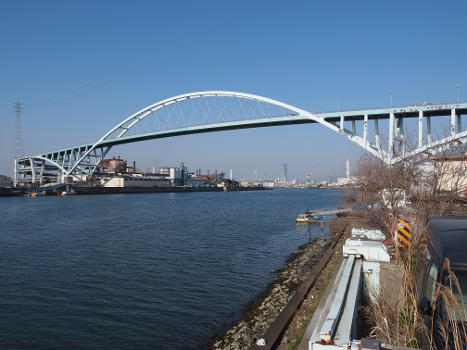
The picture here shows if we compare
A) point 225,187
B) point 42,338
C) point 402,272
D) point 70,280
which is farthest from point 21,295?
point 225,187

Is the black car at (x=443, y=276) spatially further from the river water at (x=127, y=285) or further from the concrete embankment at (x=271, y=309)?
the river water at (x=127, y=285)

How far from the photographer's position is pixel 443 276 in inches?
113

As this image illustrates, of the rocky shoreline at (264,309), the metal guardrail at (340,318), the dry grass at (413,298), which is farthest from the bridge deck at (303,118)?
the metal guardrail at (340,318)

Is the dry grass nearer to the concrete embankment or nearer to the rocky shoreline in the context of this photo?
the concrete embankment

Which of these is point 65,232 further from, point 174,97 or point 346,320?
point 174,97

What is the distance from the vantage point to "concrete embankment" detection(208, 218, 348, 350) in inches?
249

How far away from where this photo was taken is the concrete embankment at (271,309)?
20.8 feet

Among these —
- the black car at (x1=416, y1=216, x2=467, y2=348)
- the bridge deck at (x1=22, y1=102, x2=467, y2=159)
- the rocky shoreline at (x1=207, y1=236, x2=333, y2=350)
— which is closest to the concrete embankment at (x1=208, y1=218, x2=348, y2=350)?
the rocky shoreline at (x1=207, y1=236, x2=333, y2=350)

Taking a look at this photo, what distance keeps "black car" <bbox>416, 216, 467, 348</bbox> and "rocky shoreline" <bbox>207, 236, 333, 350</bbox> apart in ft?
11.1

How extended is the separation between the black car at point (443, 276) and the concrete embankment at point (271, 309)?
8.70 ft

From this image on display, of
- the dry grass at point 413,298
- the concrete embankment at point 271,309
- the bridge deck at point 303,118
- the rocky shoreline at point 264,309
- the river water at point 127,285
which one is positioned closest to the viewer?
the dry grass at point 413,298

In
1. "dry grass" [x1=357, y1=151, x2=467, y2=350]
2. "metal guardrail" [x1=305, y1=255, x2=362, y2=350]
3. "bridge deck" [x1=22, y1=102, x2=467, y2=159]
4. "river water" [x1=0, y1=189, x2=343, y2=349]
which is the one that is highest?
"bridge deck" [x1=22, y1=102, x2=467, y2=159]

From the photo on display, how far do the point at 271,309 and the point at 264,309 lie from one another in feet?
0.61

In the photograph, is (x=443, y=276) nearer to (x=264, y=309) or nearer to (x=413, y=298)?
(x=413, y=298)
